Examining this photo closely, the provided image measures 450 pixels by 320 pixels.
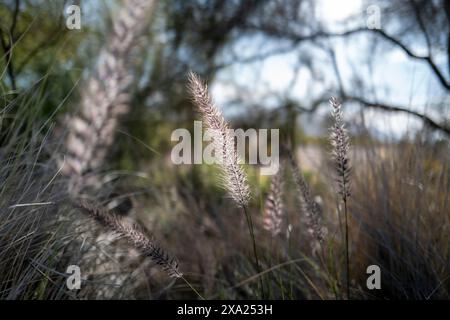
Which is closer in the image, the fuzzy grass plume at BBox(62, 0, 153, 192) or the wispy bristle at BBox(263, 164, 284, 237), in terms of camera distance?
the fuzzy grass plume at BBox(62, 0, 153, 192)

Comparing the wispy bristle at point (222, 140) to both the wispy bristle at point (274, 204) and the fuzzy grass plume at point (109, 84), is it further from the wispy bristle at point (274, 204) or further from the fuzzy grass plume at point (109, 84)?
the wispy bristle at point (274, 204)

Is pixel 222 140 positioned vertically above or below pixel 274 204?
above

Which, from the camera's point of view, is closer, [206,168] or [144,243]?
[144,243]

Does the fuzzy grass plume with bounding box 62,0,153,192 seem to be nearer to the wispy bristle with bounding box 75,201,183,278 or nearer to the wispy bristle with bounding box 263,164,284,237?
the wispy bristle with bounding box 75,201,183,278

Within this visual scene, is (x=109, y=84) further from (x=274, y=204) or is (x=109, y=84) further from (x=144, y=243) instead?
(x=274, y=204)

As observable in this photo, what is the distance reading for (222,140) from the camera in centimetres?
117

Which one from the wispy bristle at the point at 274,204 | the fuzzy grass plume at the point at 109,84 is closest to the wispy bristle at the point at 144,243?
the fuzzy grass plume at the point at 109,84

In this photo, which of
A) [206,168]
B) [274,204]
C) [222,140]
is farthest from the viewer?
[206,168]

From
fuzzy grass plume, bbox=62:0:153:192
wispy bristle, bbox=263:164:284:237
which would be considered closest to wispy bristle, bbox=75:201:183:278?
fuzzy grass plume, bbox=62:0:153:192

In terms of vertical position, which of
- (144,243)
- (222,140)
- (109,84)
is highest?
(109,84)

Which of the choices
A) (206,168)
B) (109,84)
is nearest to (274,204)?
(109,84)

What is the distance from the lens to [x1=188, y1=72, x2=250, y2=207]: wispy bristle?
116cm

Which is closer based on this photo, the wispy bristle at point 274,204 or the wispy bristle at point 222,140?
the wispy bristle at point 222,140

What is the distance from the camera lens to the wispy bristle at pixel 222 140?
116 cm
